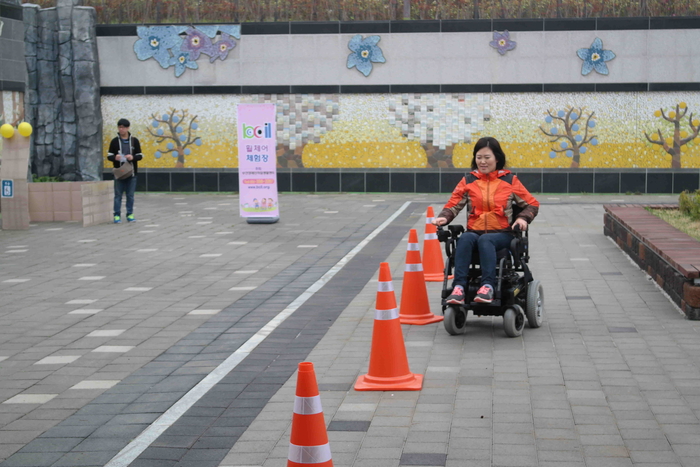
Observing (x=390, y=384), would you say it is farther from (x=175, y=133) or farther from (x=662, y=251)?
(x=175, y=133)

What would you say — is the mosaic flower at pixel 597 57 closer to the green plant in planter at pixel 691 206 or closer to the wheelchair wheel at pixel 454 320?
the green plant in planter at pixel 691 206

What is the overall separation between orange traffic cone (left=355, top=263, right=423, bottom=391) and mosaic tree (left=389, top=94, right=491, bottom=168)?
16.8 m

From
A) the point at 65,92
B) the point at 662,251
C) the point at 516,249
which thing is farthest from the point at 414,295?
the point at 65,92

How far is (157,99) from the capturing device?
76.4ft

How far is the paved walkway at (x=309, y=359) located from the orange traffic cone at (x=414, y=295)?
0.21 meters

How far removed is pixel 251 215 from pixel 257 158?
1000 millimetres

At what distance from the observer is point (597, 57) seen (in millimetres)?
22016

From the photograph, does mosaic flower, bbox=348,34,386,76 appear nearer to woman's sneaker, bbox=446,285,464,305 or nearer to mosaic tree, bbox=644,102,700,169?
mosaic tree, bbox=644,102,700,169

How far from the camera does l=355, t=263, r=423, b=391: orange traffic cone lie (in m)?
5.98

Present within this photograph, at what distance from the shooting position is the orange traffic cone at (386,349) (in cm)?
598

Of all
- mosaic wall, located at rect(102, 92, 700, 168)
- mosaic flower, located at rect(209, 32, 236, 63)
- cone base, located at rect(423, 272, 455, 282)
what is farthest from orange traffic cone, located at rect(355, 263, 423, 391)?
mosaic flower, located at rect(209, 32, 236, 63)

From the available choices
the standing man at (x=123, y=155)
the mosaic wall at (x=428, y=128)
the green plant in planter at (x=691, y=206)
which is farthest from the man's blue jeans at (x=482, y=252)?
the mosaic wall at (x=428, y=128)

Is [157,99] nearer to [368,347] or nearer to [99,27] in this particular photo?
[99,27]

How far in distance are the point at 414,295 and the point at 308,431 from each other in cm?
417
